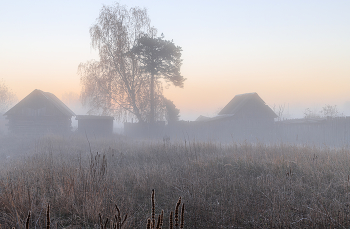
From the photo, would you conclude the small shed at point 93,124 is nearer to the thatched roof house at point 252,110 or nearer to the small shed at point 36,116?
the small shed at point 36,116

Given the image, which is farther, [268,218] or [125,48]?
[125,48]

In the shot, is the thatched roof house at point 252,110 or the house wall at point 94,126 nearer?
the thatched roof house at point 252,110

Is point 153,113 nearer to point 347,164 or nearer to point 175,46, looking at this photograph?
point 175,46

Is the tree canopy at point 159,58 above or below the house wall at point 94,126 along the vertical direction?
above

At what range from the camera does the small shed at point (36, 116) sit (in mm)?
23402

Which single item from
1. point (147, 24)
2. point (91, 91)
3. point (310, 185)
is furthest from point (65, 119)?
point (310, 185)

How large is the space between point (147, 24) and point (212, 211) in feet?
69.3

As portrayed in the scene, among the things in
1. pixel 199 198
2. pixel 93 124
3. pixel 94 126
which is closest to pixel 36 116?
pixel 93 124

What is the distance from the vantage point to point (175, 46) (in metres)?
21.7

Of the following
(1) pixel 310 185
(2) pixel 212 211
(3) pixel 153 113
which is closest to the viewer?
(2) pixel 212 211

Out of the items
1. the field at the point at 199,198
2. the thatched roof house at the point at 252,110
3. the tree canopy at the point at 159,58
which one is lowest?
the field at the point at 199,198

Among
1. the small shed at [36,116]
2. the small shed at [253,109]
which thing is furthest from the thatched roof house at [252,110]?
the small shed at [36,116]

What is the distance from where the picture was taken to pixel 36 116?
23812 mm

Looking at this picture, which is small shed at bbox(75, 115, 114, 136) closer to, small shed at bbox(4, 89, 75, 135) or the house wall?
the house wall
